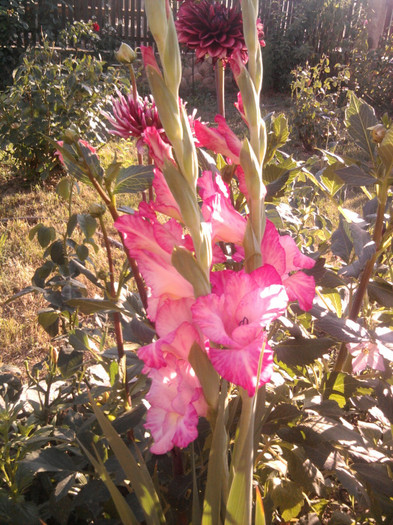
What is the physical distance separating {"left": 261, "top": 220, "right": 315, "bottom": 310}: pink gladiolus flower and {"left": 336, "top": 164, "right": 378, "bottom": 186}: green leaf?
0.36m

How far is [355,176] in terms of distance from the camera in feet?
2.92

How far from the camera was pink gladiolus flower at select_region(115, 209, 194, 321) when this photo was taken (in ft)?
1.75

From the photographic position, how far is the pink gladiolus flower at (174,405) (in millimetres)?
511

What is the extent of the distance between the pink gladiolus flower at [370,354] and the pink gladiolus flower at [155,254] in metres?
0.41

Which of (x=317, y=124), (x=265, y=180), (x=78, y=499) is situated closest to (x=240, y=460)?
(x=78, y=499)

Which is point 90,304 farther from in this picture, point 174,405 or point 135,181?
point 174,405

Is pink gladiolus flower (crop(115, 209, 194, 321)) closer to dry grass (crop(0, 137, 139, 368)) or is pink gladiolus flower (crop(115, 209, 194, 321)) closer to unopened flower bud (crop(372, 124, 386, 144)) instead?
unopened flower bud (crop(372, 124, 386, 144))

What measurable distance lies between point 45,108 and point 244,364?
372 centimetres

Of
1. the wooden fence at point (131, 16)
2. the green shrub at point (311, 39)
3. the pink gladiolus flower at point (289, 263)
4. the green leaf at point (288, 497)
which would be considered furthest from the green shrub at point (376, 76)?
the pink gladiolus flower at point (289, 263)

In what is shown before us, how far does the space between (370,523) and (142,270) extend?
0.85 meters

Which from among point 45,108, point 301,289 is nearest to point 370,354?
point 301,289

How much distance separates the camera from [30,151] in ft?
12.8

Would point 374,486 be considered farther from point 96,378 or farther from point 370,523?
point 96,378

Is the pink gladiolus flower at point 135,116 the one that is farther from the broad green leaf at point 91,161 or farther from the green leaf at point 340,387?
the green leaf at point 340,387
